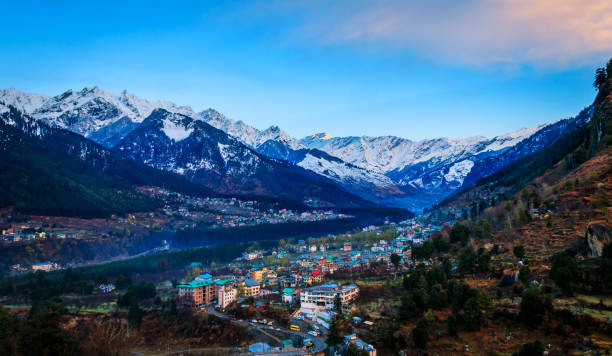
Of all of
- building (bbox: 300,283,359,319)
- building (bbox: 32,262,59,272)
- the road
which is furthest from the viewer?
building (bbox: 32,262,59,272)

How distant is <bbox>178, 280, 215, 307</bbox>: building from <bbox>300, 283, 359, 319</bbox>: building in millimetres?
13249

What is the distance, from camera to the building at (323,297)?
147 feet

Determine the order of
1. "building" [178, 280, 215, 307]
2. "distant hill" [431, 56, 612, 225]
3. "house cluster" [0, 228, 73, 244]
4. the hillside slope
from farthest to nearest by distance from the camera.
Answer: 1. "house cluster" [0, 228, 73, 244]
2. "building" [178, 280, 215, 307]
3. "distant hill" [431, 56, 612, 225]
4. the hillside slope

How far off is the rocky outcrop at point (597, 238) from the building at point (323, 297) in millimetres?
21758

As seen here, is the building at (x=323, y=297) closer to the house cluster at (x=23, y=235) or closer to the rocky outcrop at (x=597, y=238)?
the rocky outcrop at (x=597, y=238)

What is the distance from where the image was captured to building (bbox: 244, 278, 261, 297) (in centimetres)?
5541

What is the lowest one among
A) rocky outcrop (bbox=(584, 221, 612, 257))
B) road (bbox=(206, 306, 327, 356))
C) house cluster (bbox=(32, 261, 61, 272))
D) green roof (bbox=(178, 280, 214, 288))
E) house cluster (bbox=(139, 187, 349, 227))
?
road (bbox=(206, 306, 327, 356))

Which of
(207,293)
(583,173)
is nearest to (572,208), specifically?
(583,173)

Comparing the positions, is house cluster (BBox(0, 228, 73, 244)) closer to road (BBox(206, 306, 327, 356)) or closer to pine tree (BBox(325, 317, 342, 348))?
road (BBox(206, 306, 327, 356))

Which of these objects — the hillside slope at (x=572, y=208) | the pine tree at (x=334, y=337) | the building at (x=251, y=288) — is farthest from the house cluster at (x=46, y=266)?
the hillside slope at (x=572, y=208)

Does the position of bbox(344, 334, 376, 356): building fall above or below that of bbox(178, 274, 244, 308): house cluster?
below

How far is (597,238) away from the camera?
36750 millimetres

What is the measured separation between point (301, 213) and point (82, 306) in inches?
4818

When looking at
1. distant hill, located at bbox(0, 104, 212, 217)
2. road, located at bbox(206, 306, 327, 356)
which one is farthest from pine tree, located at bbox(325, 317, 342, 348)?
distant hill, located at bbox(0, 104, 212, 217)
